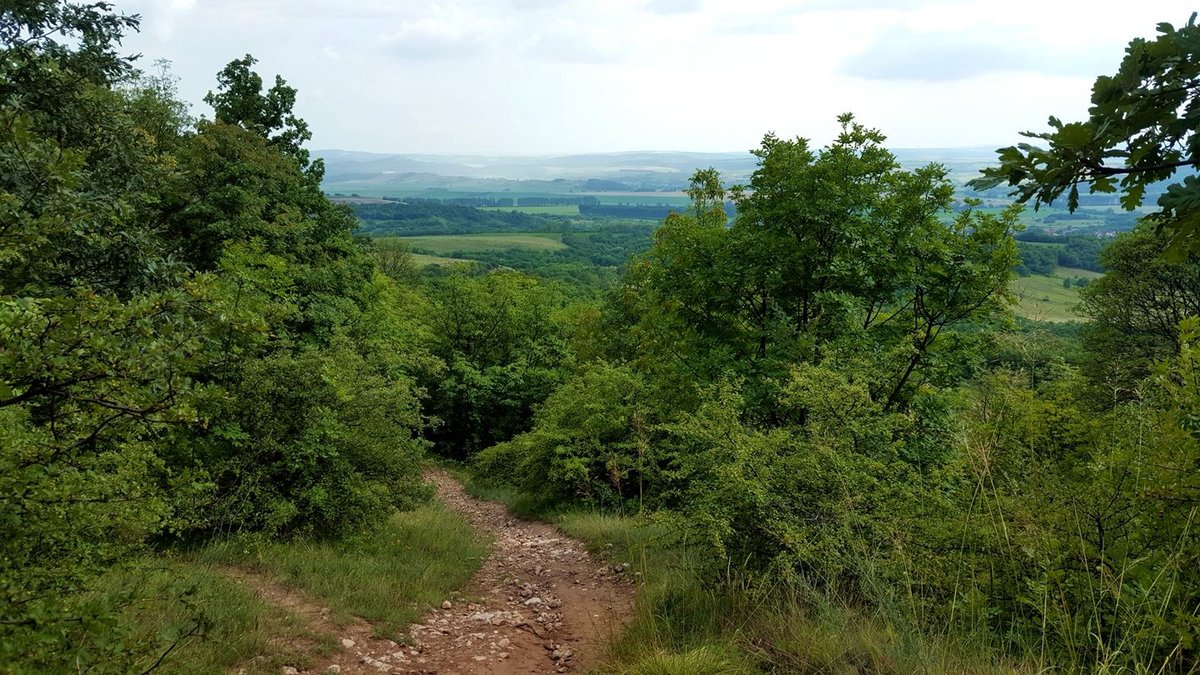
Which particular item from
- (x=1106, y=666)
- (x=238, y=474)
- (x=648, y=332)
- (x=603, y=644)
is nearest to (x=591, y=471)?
(x=648, y=332)

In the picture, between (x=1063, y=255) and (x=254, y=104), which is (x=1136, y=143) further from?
(x=1063, y=255)

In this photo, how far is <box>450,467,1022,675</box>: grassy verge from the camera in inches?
145

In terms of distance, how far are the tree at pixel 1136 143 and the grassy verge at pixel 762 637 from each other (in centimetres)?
244

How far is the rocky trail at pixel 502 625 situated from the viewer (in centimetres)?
625

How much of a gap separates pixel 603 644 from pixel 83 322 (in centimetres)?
495

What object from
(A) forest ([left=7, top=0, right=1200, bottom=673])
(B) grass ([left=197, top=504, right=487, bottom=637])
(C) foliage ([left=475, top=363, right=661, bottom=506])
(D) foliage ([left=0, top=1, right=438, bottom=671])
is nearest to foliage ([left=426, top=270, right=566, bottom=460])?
(D) foliage ([left=0, top=1, right=438, bottom=671])

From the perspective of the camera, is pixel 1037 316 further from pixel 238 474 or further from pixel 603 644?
pixel 238 474

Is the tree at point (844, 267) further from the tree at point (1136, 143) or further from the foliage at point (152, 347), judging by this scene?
the foliage at point (152, 347)

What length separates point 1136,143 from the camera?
2455 mm

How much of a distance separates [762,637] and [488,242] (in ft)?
426

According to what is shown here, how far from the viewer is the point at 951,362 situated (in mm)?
9688

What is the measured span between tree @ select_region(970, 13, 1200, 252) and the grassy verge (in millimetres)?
2441

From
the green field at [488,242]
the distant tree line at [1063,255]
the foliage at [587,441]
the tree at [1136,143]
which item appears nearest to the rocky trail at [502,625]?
the foliage at [587,441]

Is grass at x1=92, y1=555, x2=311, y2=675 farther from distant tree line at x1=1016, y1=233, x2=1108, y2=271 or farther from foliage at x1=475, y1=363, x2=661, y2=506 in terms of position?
distant tree line at x1=1016, y1=233, x2=1108, y2=271
